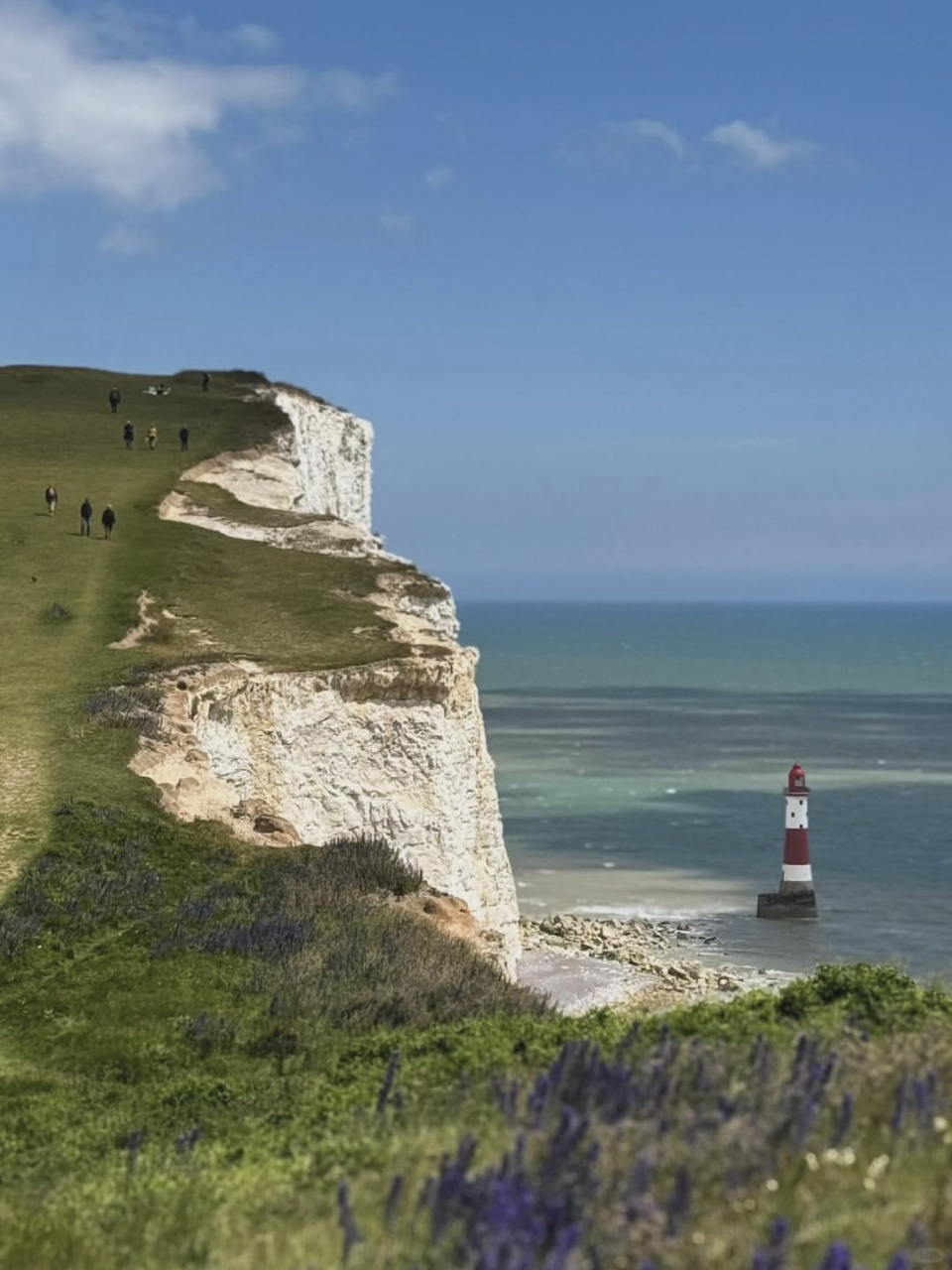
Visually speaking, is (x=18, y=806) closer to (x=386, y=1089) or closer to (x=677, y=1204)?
(x=386, y=1089)

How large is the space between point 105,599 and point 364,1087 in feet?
107

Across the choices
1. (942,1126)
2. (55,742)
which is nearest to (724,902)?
(55,742)

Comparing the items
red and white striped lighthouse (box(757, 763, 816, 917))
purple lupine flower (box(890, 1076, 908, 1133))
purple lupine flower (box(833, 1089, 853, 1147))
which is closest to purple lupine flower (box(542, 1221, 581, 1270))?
purple lupine flower (box(833, 1089, 853, 1147))

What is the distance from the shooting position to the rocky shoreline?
40781 millimetres

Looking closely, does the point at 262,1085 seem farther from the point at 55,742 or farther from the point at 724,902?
the point at 724,902

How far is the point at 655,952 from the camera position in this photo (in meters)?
46.0

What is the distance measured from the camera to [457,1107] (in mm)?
10383

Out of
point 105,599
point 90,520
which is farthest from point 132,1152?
point 90,520

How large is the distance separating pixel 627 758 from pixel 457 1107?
88.8 meters

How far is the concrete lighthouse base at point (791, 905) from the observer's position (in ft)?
169

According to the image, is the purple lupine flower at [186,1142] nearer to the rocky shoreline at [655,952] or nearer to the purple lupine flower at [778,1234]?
the purple lupine flower at [778,1234]

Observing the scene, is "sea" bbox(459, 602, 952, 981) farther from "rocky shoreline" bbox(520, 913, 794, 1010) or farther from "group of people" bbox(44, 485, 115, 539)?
"group of people" bbox(44, 485, 115, 539)

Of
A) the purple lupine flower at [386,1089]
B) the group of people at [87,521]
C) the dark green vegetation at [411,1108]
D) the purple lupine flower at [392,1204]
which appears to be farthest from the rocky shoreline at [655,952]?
the purple lupine flower at [392,1204]

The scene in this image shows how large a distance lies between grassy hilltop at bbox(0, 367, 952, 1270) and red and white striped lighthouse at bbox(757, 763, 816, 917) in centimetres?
2926
